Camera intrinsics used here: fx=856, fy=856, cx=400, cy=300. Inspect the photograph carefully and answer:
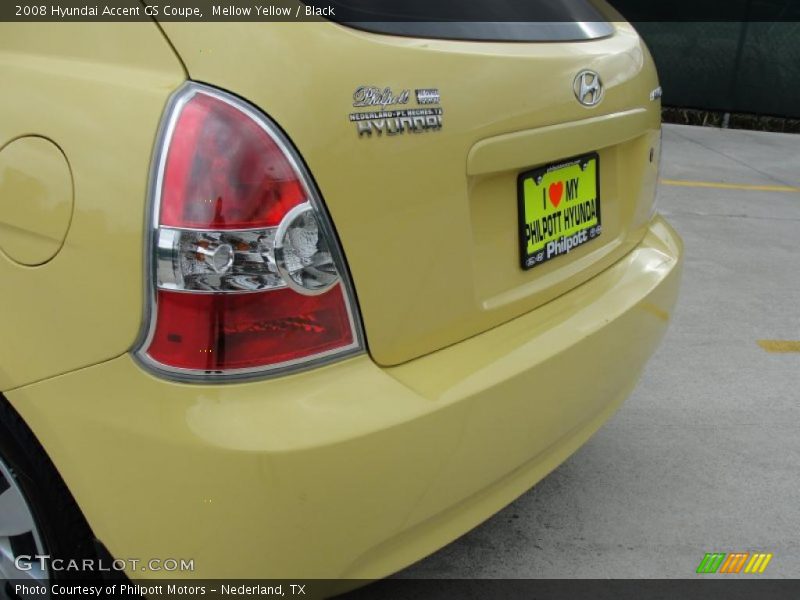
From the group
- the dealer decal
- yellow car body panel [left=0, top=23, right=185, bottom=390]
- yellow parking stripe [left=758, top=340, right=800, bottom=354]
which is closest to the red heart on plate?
the dealer decal

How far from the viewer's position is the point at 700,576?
230cm

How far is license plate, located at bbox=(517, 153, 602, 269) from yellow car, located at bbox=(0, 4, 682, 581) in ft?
0.65

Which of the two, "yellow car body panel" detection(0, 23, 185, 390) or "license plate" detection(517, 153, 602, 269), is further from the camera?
"license plate" detection(517, 153, 602, 269)

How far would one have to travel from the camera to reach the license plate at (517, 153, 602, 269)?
1.91 meters

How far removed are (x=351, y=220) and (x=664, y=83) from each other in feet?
31.0

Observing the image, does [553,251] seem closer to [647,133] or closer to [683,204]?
[647,133]

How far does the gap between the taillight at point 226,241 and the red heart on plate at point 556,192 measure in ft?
2.27

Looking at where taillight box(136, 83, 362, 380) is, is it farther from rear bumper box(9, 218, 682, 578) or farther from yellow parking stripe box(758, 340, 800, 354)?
yellow parking stripe box(758, 340, 800, 354)

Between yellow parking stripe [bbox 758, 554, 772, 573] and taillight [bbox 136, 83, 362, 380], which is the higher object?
taillight [bbox 136, 83, 362, 380]

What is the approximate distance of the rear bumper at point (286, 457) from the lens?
4.62 ft

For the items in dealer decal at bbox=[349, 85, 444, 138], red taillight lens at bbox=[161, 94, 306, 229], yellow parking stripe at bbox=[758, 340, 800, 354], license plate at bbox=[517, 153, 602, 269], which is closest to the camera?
red taillight lens at bbox=[161, 94, 306, 229]

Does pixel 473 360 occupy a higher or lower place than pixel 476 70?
lower

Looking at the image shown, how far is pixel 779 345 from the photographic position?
149 inches

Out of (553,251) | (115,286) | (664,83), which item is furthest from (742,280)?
(664,83)
